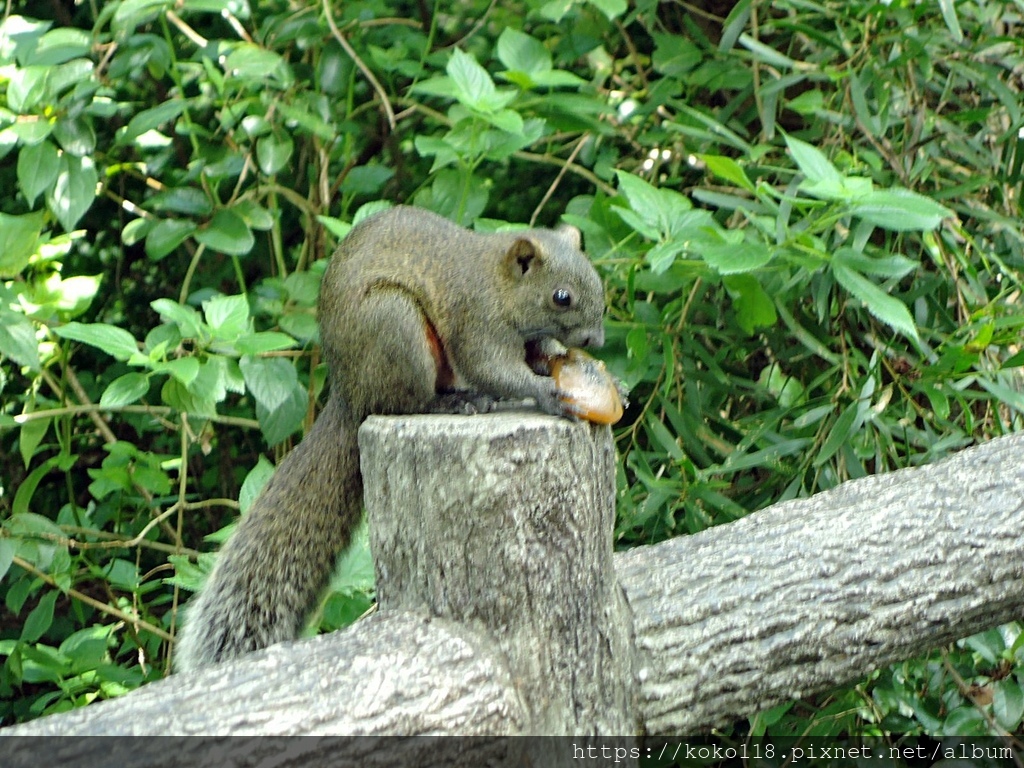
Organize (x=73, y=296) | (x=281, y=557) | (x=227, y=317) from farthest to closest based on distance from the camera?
(x=73, y=296) < (x=227, y=317) < (x=281, y=557)

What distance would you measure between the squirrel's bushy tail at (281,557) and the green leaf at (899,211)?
79 cm

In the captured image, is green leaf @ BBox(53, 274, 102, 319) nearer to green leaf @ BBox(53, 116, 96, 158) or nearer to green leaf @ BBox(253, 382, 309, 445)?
green leaf @ BBox(53, 116, 96, 158)

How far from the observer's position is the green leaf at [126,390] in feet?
5.74

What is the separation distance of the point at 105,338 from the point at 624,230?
897mm

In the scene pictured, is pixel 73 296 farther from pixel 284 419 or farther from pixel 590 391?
pixel 590 391

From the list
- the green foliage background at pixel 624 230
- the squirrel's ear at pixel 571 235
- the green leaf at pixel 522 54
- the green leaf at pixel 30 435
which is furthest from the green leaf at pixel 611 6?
the green leaf at pixel 30 435

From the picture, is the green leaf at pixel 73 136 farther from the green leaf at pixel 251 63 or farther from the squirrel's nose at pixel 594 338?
the squirrel's nose at pixel 594 338

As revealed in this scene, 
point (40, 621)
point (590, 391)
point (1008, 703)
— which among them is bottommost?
point (40, 621)

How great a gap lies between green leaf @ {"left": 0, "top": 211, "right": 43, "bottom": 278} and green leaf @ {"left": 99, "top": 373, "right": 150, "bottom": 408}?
31 centimetres

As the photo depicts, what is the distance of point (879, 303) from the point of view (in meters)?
1.62

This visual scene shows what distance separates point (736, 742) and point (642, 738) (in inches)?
32.4

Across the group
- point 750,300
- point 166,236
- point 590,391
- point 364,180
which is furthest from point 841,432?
point 166,236

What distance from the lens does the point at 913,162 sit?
222 centimetres

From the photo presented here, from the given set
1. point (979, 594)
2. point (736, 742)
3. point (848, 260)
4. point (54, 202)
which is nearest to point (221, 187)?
point (54, 202)
